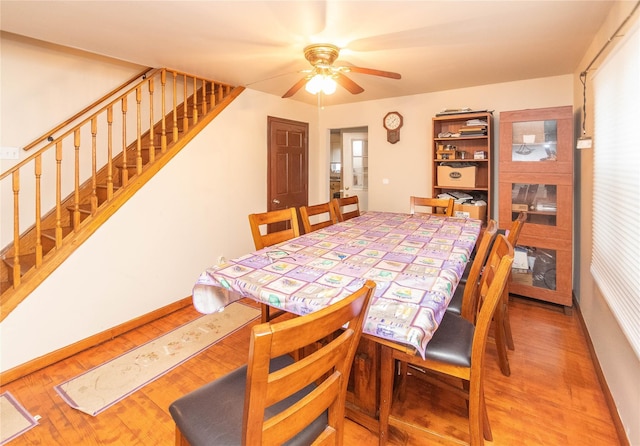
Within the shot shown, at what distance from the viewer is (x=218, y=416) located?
1.06 meters

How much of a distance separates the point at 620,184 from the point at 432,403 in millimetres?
1545

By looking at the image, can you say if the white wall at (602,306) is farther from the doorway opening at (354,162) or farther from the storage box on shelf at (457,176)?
the doorway opening at (354,162)

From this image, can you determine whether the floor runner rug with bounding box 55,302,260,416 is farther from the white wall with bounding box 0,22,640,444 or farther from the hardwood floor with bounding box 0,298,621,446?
the white wall with bounding box 0,22,640,444

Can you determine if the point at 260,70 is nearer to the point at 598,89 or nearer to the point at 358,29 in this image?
the point at 358,29

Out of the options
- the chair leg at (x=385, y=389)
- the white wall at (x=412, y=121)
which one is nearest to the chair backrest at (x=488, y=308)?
the chair leg at (x=385, y=389)

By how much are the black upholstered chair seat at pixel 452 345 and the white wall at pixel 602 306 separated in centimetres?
76

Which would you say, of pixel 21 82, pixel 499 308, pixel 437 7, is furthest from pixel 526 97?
pixel 21 82

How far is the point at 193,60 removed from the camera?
115 inches

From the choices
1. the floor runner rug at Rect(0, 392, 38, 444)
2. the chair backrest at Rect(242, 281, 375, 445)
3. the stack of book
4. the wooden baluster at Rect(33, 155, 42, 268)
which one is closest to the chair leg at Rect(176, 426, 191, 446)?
the chair backrest at Rect(242, 281, 375, 445)

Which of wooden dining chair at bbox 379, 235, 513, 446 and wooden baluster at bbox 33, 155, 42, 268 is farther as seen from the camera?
wooden baluster at bbox 33, 155, 42, 268

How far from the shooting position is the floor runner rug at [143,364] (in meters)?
1.96

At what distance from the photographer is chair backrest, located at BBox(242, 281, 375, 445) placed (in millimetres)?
723

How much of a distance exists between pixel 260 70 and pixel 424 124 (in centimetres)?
217

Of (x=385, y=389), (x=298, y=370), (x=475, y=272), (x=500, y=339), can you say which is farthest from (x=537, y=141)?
(x=298, y=370)
